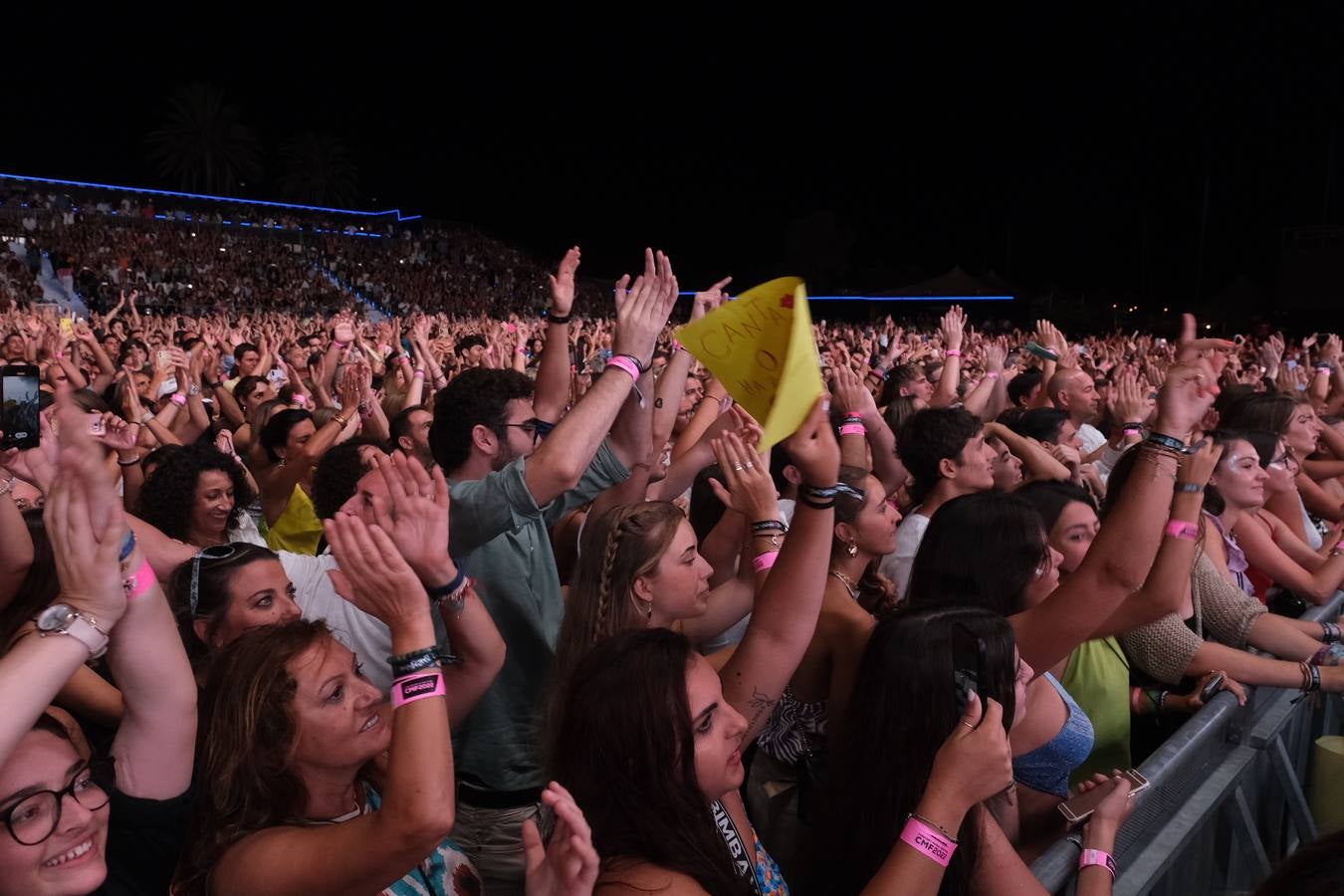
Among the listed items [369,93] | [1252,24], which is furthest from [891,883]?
[369,93]

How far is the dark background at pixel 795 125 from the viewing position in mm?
→ 24453

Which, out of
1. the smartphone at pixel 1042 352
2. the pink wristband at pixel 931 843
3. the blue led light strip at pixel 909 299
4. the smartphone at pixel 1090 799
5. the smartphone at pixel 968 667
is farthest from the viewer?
the blue led light strip at pixel 909 299

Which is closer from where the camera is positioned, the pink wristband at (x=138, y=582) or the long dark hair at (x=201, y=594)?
the pink wristband at (x=138, y=582)

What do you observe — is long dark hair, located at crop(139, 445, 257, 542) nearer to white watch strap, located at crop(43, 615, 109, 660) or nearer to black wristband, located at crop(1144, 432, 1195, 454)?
white watch strap, located at crop(43, 615, 109, 660)

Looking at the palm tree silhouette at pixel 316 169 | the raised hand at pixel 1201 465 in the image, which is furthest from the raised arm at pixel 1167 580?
the palm tree silhouette at pixel 316 169

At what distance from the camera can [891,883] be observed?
5.12ft

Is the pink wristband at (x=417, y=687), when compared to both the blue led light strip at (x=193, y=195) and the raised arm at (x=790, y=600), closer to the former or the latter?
the raised arm at (x=790, y=600)

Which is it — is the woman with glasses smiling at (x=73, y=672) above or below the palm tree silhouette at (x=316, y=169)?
below

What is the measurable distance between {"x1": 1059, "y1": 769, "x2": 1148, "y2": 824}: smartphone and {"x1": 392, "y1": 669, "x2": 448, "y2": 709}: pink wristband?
123cm

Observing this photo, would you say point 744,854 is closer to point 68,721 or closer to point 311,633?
point 311,633

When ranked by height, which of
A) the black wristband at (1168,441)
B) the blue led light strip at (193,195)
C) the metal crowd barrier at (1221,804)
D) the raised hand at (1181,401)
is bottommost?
the metal crowd barrier at (1221,804)

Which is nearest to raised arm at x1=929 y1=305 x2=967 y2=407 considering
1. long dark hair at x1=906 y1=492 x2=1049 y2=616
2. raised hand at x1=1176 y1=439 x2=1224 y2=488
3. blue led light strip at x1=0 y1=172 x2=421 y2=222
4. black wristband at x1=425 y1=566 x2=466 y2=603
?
raised hand at x1=1176 y1=439 x2=1224 y2=488

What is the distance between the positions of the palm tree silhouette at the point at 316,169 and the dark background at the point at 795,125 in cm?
89

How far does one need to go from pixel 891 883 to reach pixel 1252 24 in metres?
26.1
